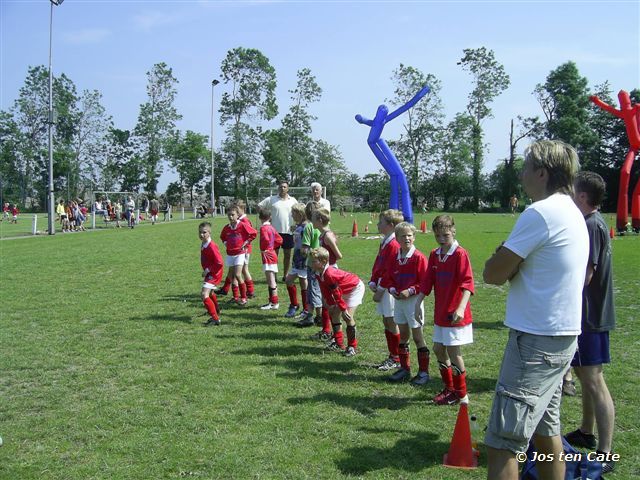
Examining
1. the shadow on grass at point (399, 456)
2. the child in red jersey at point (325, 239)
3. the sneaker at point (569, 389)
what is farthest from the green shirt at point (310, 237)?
the shadow on grass at point (399, 456)

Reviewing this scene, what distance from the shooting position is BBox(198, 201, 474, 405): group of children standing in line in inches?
201

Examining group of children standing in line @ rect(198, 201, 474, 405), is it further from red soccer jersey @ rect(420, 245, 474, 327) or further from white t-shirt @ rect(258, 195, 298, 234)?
white t-shirt @ rect(258, 195, 298, 234)

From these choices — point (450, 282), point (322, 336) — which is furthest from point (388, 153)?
point (450, 282)

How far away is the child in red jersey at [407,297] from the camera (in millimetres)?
5781

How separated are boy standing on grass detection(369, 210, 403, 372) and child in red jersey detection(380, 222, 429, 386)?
0.56ft

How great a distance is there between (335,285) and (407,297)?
151 cm

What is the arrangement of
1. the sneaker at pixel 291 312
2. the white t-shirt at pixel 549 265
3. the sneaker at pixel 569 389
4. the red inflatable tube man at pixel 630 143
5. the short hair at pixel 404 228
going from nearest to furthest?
1. the white t-shirt at pixel 549 265
2. the sneaker at pixel 569 389
3. the short hair at pixel 404 228
4. the sneaker at pixel 291 312
5. the red inflatable tube man at pixel 630 143

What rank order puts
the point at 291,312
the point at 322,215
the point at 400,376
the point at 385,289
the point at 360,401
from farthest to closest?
the point at 291,312 → the point at 322,215 → the point at 385,289 → the point at 400,376 → the point at 360,401

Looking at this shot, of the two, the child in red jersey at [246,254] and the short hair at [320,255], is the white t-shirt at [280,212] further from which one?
the short hair at [320,255]

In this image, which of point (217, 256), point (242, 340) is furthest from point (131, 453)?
point (217, 256)

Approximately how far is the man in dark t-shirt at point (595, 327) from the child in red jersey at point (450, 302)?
1067mm

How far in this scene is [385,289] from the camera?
6.11 m

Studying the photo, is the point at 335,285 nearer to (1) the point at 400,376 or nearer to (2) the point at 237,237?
(1) the point at 400,376

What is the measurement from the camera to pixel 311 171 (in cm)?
6900
